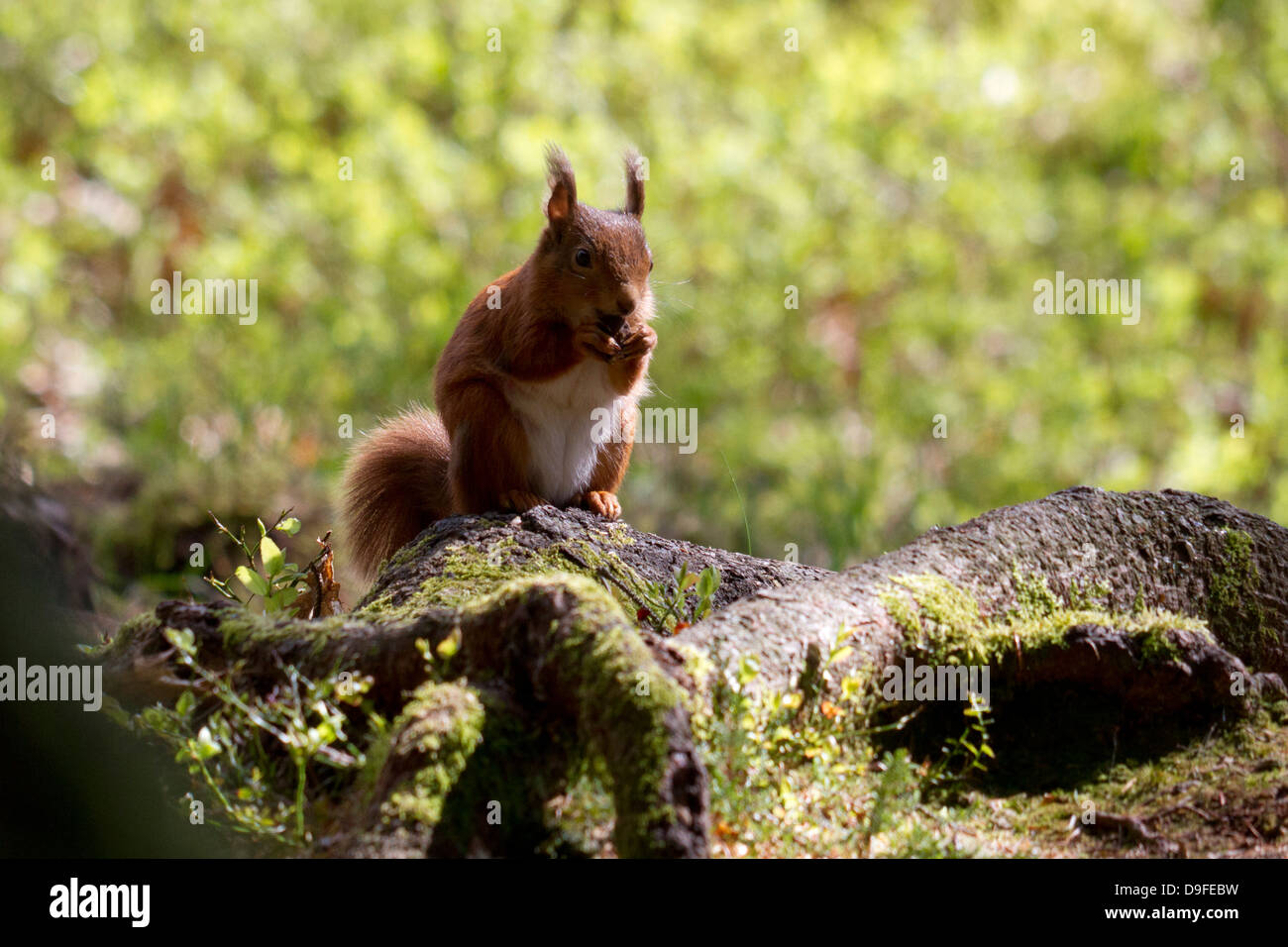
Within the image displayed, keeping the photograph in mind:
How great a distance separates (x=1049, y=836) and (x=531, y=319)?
173cm

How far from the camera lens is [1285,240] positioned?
754 centimetres

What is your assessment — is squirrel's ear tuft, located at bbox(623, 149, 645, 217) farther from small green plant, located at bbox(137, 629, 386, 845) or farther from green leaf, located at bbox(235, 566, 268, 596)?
small green plant, located at bbox(137, 629, 386, 845)

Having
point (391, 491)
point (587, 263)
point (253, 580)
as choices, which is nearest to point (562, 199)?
point (587, 263)

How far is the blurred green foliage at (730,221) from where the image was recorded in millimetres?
6398

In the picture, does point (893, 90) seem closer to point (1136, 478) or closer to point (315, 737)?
point (1136, 478)

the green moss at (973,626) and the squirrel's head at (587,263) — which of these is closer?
the green moss at (973,626)

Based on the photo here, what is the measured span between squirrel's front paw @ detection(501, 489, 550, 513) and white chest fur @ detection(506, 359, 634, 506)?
129 mm

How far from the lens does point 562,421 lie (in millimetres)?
3340

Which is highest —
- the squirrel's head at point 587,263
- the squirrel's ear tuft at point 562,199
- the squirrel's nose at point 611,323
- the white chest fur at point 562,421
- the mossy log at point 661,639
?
the squirrel's ear tuft at point 562,199

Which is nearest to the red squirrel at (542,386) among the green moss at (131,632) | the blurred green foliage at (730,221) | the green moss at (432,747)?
the green moss at (131,632)

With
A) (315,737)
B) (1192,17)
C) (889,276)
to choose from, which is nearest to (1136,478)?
(889,276)

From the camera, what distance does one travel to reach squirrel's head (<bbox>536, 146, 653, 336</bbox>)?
10.6ft

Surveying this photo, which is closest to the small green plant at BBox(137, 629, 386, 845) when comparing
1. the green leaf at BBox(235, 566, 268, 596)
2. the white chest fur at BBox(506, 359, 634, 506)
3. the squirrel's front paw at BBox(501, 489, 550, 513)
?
the green leaf at BBox(235, 566, 268, 596)

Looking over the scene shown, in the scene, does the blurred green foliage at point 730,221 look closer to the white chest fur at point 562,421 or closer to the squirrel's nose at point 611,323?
the white chest fur at point 562,421
